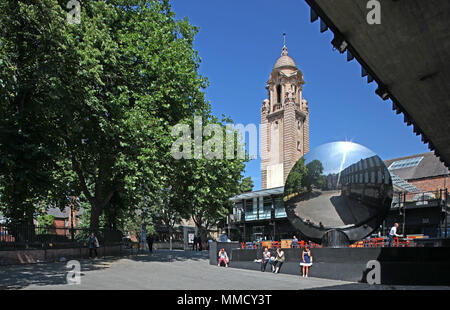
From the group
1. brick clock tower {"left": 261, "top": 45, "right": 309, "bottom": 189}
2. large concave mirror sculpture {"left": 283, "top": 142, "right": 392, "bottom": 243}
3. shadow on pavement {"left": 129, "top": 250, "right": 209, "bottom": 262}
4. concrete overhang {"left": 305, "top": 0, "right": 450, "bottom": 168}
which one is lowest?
shadow on pavement {"left": 129, "top": 250, "right": 209, "bottom": 262}

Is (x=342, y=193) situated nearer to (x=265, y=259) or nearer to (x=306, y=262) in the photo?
(x=306, y=262)

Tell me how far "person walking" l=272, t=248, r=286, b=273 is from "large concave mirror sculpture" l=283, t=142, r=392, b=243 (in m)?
1.78

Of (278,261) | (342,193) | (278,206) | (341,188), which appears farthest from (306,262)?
(278,206)

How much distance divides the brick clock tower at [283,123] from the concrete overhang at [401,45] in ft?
183

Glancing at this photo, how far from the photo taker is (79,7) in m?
20.7

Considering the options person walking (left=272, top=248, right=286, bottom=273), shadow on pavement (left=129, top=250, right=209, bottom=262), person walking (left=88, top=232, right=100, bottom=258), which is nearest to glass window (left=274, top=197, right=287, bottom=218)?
shadow on pavement (left=129, top=250, right=209, bottom=262)

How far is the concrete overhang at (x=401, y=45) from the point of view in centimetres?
783

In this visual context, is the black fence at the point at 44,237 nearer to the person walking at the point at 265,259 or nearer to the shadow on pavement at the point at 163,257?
the shadow on pavement at the point at 163,257

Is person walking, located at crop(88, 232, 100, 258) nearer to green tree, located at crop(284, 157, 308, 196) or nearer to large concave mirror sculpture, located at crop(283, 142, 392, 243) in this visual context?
green tree, located at crop(284, 157, 308, 196)

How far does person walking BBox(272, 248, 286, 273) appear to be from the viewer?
18.6 m

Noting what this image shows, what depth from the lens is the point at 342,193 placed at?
1659 centimetres

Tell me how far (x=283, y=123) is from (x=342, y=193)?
5570cm

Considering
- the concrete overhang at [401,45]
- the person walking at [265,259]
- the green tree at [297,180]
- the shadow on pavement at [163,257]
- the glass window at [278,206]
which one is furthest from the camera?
the glass window at [278,206]

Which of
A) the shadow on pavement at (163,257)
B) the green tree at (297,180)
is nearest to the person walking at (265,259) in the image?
the green tree at (297,180)
